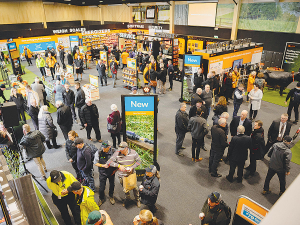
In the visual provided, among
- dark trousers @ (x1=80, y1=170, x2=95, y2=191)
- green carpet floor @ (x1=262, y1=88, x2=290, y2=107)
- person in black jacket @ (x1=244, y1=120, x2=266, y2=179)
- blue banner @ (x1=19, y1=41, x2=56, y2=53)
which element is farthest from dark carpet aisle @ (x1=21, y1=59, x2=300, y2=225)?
blue banner @ (x1=19, y1=41, x2=56, y2=53)

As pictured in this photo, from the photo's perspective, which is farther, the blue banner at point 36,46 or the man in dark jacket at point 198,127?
the blue banner at point 36,46

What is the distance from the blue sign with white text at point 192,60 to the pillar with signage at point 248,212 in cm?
669

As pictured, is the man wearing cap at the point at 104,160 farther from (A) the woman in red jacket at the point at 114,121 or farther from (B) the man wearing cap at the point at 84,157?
(A) the woman in red jacket at the point at 114,121

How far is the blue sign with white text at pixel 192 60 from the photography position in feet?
28.6

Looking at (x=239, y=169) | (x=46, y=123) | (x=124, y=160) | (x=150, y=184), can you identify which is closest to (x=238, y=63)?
(x=239, y=169)

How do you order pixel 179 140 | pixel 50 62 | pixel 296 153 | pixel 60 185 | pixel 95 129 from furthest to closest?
pixel 50 62 → pixel 95 129 → pixel 296 153 → pixel 179 140 → pixel 60 185

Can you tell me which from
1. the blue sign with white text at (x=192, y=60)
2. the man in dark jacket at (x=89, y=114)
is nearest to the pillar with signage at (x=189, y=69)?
the blue sign with white text at (x=192, y=60)

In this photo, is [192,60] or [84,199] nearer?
[84,199]

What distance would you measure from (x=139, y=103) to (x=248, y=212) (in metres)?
2.93

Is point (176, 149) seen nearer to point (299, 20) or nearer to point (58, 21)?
point (299, 20)

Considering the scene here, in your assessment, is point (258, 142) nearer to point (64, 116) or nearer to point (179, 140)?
point (179, 140)

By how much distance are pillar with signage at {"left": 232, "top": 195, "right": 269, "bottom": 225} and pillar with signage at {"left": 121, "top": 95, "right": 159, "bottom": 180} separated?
7.86 ft

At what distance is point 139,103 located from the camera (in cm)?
475

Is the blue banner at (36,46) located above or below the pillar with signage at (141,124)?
above
